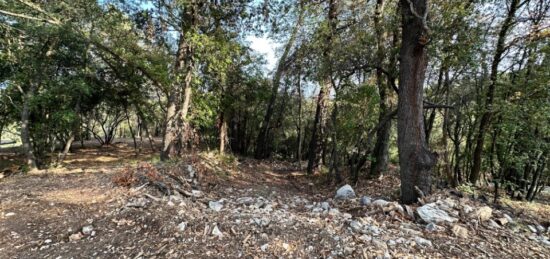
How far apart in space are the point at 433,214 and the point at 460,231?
38 centimetres

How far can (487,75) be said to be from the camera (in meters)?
5.83

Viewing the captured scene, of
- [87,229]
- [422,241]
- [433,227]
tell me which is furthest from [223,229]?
[433,227]

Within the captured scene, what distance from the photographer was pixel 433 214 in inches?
129

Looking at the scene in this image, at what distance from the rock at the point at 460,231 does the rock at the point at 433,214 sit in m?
0.19

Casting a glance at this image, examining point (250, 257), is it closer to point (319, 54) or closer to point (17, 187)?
point (17, 187)

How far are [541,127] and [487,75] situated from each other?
5.72ft

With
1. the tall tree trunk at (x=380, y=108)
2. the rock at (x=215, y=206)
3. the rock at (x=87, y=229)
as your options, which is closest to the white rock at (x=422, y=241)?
the rock at (x=215, y=206)

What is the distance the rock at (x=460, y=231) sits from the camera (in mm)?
2881

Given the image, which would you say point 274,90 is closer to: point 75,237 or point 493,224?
point 493,224

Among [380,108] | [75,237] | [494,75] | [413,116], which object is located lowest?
[75,237]

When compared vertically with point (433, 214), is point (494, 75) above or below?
above

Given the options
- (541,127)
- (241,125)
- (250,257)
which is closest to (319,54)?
(541,127)

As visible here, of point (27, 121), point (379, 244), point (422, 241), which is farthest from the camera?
point (27, 121)

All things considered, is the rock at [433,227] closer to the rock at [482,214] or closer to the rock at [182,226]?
the rock at [482,214]
